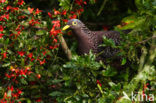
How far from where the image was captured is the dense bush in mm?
1773

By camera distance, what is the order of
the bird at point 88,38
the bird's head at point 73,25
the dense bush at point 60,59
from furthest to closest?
the bird at point 88,38
the bird's head at point 73,25
the dense bush at point 60,59

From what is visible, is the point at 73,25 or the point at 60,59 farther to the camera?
the point at 60,59

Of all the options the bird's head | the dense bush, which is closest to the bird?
the bird's head

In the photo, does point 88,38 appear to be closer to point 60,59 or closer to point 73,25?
point 73,25

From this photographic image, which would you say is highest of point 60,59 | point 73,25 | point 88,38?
point 73,25

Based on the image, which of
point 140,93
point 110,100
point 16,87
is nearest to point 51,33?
point 16,87

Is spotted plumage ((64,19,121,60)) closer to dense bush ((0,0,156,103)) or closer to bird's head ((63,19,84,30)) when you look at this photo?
bird's head ((63,19,84,30))

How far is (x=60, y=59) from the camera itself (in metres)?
2.84

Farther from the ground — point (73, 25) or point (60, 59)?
point (73, 25)

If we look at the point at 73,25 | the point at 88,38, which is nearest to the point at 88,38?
the point at 88,38

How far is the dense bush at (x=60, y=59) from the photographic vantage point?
1.77 meters

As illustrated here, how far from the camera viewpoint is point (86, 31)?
2791mm

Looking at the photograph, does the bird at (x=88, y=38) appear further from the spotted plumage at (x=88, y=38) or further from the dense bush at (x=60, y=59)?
the dense bush at (x=60, y=59)

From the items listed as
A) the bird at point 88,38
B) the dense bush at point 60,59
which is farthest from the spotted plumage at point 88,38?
the dense bush at point 60,59
